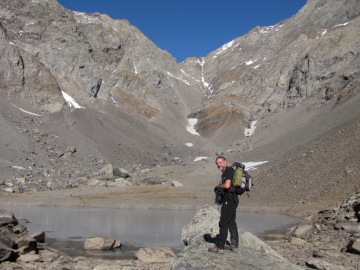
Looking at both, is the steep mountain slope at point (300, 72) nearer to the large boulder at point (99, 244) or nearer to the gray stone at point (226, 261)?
the large boulder at point (99, 244)

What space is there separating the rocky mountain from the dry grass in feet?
44.9

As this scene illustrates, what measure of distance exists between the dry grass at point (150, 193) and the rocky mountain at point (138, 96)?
13.7 metres

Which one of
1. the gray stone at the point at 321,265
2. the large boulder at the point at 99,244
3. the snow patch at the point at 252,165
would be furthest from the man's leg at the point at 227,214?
the snow patch at the point at 252,165

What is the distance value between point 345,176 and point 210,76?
145m

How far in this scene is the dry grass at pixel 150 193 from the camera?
41.6 m

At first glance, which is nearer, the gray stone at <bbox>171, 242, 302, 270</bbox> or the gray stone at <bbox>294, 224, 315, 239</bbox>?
the gray stone at <bbox>171, 242, 302, 270</bbox>

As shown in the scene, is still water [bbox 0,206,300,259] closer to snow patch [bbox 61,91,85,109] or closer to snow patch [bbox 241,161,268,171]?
snow patch [bbox 241,161,268,171]

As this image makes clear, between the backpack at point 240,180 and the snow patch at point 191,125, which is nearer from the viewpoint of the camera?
the backpack at point 240,180

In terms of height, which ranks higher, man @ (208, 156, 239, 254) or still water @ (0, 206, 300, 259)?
man @ (208, 156, 239, 254)

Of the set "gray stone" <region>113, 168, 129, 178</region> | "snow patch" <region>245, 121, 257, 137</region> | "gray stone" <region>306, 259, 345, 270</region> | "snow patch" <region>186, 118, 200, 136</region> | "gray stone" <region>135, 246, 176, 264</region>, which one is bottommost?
"gray stone" <region>135, 246, 176, 264</region>

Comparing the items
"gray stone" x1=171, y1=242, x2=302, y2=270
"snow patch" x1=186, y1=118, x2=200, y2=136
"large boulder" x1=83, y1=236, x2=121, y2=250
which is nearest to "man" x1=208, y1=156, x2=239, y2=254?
"gray stone" x1=171, y1=242, x2=302, y2=270

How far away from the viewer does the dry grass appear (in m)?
41.6

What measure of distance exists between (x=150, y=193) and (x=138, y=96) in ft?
239

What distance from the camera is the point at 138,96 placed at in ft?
373
